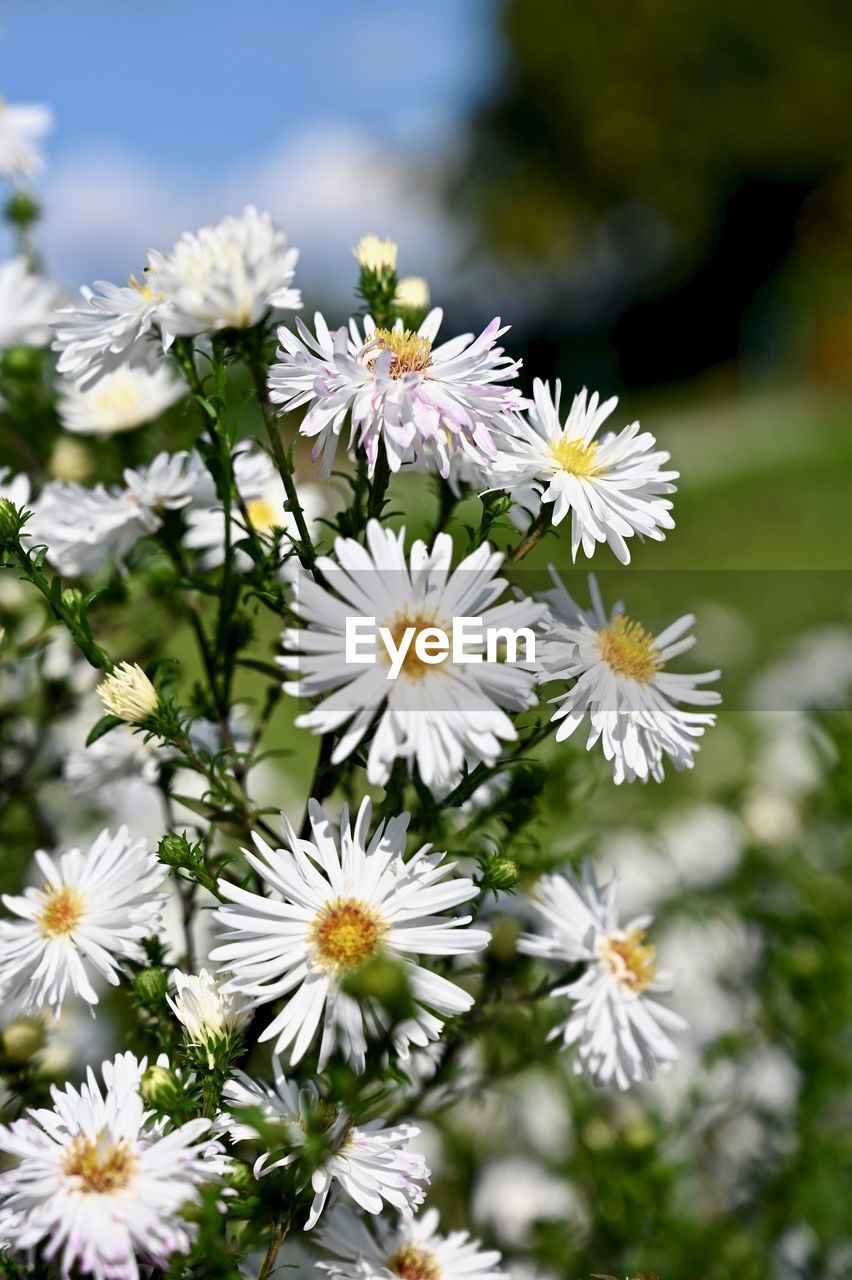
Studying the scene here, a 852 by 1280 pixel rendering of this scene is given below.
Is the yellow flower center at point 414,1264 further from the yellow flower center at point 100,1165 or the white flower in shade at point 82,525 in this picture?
the white flower in shade at point 82,525

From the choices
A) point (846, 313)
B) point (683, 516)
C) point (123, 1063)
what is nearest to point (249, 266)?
Result: point (123, 1063)

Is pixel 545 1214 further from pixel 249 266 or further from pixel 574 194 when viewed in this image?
pixel 574 194

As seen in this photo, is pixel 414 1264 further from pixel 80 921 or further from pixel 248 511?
pixel 248 511

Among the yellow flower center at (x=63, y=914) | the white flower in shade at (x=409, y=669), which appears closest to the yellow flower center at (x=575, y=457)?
the white flower in shade at (x=409, y=669)

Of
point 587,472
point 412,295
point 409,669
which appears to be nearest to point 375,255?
point 412,295

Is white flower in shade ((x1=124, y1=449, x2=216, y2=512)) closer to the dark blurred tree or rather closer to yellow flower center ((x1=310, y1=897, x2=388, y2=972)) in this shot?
yellow flower center ((x1=310, y1=897, x2=388, y2=972))

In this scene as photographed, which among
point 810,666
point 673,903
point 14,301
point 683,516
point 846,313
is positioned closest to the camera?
point 14,301
